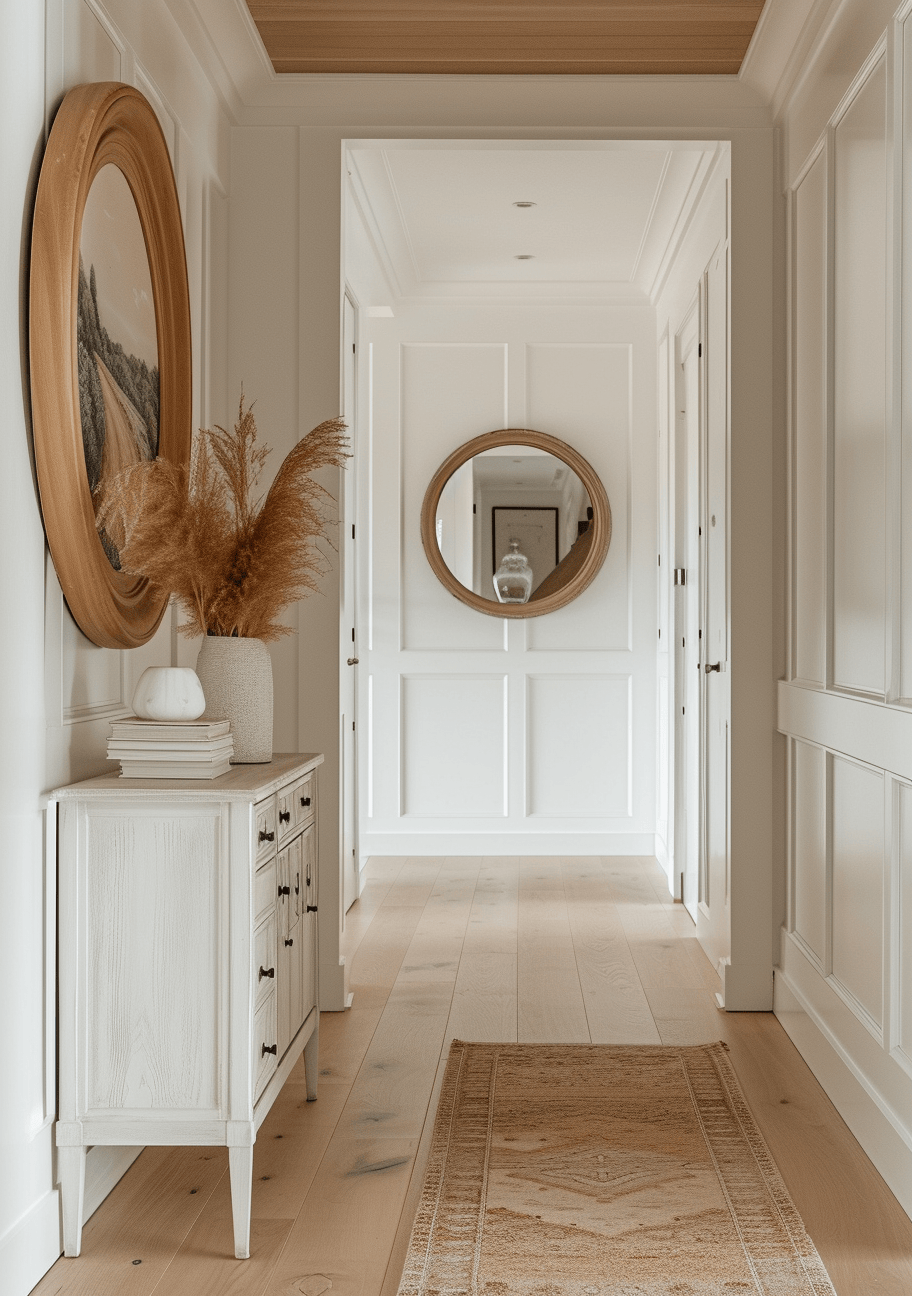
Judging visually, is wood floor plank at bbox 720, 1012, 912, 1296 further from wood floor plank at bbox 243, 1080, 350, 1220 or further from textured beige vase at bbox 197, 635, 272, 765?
textured beige vase at bbox 197, 635, 272, 765

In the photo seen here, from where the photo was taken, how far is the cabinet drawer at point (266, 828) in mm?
2174

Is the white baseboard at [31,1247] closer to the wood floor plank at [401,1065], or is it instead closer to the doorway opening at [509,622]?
the wood floor plank at [401,1065]

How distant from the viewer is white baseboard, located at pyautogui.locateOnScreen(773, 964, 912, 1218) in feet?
7.50

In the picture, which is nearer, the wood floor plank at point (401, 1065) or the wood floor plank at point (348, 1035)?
the wood floor plank at point (401, 1065)

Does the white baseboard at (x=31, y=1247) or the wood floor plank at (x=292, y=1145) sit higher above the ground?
the white baseboard at (x=31, y=1247)

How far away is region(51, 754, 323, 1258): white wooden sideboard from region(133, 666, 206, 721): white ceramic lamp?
0.23 m

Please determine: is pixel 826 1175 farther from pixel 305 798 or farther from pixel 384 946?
pixel 384 946

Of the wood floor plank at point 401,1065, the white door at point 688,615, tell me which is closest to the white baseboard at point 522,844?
the white door at point 688,615

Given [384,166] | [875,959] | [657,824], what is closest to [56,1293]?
[875,959]

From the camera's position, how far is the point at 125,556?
228 centimetres

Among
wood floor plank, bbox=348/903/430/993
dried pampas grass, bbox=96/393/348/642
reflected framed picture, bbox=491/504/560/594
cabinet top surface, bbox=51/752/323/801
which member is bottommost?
wood floor plank, bbox=348/903/430/993

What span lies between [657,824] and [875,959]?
332cm

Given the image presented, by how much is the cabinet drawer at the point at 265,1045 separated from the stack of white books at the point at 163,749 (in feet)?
1.43

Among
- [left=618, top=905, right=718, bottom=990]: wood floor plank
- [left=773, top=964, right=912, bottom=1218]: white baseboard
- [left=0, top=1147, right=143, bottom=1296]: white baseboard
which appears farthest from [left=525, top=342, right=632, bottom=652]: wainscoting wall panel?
[left=0, top=1147, right=143, bottom=1296]: white baseboard
